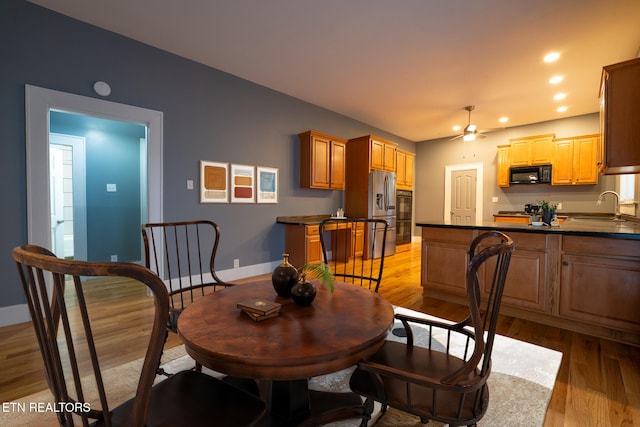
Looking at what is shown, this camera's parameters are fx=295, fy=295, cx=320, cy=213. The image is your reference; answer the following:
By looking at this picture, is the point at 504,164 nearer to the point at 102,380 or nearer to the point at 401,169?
the point at 401,169

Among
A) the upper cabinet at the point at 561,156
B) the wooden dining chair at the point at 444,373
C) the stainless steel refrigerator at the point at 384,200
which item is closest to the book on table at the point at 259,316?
the wooden dining chair at the point at 444,373

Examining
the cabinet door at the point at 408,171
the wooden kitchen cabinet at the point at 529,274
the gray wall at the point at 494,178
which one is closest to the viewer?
the wooden kitchen cabinet at the point at 529,274

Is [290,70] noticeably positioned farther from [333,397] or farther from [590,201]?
[590,201]

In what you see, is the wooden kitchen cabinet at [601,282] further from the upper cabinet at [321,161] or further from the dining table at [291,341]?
the upper cabinet at [321,161]

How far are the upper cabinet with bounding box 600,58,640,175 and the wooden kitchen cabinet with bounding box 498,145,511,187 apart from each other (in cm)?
404

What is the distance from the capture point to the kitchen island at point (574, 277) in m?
2.37

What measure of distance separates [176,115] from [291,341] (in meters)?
3.47

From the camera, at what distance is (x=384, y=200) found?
19.1 feet

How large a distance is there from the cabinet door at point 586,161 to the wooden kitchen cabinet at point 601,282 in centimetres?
408

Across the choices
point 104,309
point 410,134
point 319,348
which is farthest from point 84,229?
point 410,134

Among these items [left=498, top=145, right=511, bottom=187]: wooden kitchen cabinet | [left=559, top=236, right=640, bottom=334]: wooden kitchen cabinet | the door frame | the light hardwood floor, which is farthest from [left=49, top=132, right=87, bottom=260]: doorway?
[left=498, top=145, right=511, bottom=187]: wooden kitchen cabinet

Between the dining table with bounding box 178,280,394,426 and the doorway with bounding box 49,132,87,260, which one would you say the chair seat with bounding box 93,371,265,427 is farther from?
the doorway with bounding box 49,132,87,260

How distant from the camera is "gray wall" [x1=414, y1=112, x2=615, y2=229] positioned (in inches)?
226

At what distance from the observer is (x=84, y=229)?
14.7 ft
